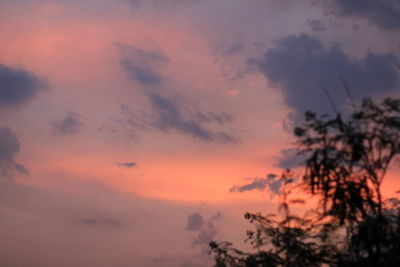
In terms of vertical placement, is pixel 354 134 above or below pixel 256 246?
above

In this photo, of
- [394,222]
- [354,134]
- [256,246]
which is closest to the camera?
[354,134]

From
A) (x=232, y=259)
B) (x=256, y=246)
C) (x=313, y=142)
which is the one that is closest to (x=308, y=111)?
(x=313, y=142)

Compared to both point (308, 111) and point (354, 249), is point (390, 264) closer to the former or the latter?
point (354, 249)

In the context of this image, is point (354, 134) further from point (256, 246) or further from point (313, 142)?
point (256, 246)

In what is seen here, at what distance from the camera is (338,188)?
1503cm

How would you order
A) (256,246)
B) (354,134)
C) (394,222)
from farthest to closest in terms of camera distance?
(256,246)
(394,222)
(354,134)

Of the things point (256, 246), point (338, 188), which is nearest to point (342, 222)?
point (338, 188)

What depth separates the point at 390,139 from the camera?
1559cm

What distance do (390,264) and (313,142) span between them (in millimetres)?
4789

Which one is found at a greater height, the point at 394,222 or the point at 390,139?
the point at 390,139

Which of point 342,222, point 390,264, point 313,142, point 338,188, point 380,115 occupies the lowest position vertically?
point 390,264

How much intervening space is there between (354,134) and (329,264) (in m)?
5.59

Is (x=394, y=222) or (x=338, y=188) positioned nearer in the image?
(x=338, y=188)

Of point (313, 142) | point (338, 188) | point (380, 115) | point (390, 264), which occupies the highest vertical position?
point (380, 115)
